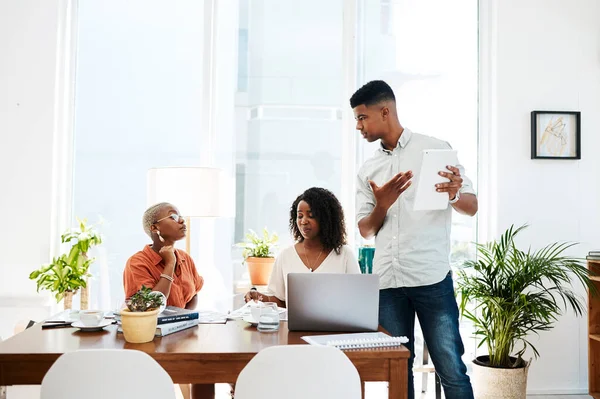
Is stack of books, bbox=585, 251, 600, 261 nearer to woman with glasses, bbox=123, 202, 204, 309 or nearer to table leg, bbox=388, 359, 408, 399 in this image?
table leg, bbox=388, 359, 408, 399

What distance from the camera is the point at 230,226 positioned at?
4180 millimetres

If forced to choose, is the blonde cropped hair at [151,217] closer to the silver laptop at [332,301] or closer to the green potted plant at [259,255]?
the silver laptop at [332,301]

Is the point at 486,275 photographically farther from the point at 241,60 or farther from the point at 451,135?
the point at 241,60

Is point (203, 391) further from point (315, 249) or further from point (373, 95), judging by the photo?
point (373, 95)

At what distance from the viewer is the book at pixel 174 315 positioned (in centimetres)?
206

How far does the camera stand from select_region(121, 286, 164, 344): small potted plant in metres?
1.88

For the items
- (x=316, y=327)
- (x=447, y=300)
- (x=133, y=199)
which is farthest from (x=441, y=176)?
(x=133, y=199)

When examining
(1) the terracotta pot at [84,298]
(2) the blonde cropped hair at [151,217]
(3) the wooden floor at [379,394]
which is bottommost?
(3) the wooden floor at [379,394]

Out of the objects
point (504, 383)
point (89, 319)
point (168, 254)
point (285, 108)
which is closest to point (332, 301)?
point (89, 319)

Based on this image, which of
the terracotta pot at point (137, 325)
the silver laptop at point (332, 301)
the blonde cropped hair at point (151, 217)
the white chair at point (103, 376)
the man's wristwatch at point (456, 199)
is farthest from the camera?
the blonde cropped hair at point (151, 217)

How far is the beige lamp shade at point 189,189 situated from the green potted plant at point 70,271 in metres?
0.61

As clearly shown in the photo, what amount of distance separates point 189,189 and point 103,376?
6.58 ft

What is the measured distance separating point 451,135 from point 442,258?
2.04 metres

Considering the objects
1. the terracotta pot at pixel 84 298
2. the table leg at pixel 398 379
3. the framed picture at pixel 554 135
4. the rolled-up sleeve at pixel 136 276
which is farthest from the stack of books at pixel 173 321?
the framed picture at pixel 554 135
